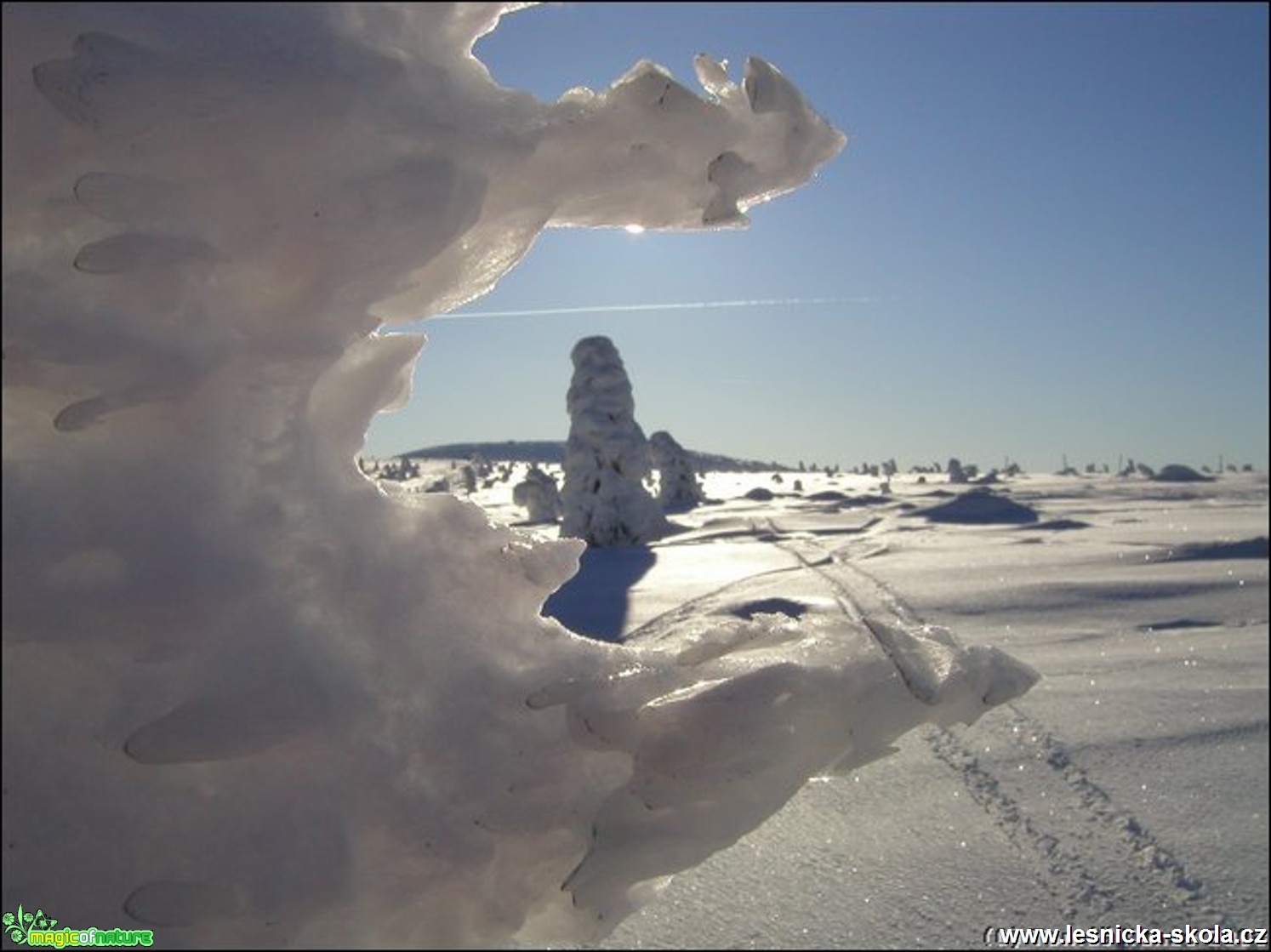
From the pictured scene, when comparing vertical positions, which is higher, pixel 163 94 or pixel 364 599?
pixel 163 94

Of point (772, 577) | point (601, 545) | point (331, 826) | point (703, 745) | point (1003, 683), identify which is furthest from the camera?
point (601, 545)

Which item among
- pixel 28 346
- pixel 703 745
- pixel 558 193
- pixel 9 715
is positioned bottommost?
pixel 703 745

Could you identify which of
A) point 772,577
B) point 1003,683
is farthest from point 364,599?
point 772,577

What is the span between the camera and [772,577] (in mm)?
5816

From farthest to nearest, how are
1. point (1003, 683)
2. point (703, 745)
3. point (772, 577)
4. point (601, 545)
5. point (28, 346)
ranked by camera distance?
point (601, 545), point (772, 577), point (1003, 683), point (703, 745), point (28, 346)

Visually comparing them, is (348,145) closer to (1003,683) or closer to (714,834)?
(714,834)

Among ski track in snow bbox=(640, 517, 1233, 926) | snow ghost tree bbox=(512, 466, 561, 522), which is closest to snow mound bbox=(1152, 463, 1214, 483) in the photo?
snow ghost tree bbox=(512, 466, 561, 522)

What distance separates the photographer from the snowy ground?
1.72m

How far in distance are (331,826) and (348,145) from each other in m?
0.77

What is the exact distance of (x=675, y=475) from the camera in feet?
55.1

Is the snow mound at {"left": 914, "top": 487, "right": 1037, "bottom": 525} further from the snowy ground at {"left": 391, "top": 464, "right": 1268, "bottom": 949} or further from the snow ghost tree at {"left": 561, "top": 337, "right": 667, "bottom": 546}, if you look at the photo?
the snowy ground at {"left": 391, "top": 464, "right": 1268, "bottom": 949}

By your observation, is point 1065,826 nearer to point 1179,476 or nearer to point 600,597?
point 600,597

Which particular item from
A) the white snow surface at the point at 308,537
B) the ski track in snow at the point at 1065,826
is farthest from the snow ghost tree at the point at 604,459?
the white snow surface at the point at 308,537

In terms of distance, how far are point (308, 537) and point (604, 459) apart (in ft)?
33.1
